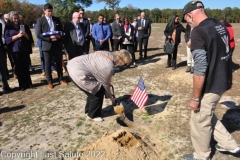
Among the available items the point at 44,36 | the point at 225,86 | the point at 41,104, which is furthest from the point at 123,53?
the point at 44,36

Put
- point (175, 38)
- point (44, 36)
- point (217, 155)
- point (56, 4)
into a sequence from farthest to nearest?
point (56, 4)
point (175, 38)
point (44, 36)
point (217, 155)

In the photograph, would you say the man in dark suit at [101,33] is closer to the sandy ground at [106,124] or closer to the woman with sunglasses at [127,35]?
the woman with sunglasses at [127,35]

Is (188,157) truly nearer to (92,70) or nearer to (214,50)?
(214,50)

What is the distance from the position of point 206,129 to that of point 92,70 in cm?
200

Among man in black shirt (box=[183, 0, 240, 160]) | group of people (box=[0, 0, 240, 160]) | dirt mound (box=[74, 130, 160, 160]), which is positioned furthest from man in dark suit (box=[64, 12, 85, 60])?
man in black shirt (box=[183, 0, 240, 160])

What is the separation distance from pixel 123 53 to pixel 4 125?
265cm

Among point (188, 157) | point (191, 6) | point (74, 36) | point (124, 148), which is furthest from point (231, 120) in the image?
point (74, 36)

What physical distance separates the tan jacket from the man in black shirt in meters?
1.47

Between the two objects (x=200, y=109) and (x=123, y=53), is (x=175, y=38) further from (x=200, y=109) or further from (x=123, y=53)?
(x=200, y=109)

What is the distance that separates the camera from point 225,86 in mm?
2611

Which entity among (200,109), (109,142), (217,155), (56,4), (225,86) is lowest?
(217,155)

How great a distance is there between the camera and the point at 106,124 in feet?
13.5

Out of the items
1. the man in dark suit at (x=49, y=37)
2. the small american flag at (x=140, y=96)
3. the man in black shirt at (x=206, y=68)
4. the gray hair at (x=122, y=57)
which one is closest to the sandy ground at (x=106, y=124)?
the small american flag at (x=140, y=96)

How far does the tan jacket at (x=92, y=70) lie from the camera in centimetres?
365
